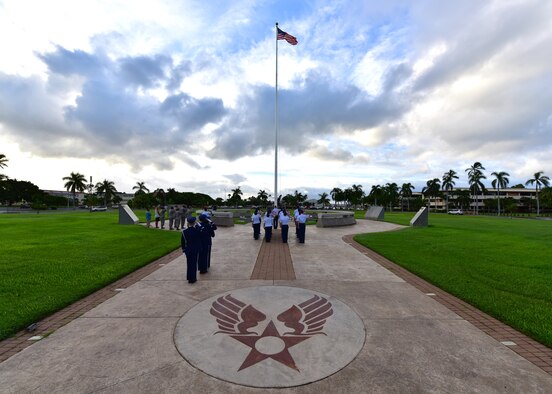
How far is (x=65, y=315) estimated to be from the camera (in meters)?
4.77

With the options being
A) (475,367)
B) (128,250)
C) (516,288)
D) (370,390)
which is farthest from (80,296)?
(516,288)

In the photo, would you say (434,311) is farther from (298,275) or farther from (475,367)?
(298,275)

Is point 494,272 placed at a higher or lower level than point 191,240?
lower

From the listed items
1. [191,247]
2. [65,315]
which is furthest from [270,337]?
[65,315]

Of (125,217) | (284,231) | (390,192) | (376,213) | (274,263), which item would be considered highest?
(390,192)

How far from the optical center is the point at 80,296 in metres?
5.58

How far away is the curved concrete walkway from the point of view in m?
2.96

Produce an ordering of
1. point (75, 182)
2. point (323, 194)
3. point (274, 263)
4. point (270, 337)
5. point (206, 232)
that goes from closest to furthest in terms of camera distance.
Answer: point (270, 337) < point (206, 232) < point (274, 263) < point (75, 182) < point (323, 194)

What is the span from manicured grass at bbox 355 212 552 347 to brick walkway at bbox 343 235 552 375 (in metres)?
0.14

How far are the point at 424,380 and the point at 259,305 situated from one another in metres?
2.89

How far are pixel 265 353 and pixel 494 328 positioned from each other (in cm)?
377

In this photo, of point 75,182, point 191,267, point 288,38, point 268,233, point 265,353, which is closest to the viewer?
point 265,353

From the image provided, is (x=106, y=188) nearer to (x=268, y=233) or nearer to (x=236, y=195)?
(x=236, y=195)

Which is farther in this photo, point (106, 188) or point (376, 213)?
point (106, 188)
